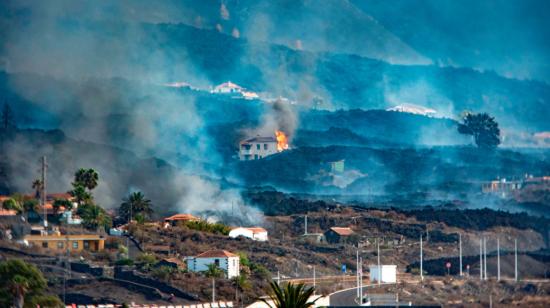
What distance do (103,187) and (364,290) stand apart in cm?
4161

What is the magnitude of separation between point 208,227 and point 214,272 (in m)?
24.2

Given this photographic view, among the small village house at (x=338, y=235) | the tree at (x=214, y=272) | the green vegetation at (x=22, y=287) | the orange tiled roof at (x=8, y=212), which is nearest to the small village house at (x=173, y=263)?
the tree at (x=214, y=272)

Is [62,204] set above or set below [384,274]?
above

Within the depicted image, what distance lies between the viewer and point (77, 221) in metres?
144

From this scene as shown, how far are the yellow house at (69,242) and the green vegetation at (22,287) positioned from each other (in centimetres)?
2302

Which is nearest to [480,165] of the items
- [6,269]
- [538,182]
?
[538,182]

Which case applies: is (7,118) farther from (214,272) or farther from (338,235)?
(214,272)

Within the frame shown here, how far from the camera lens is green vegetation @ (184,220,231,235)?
150 metres

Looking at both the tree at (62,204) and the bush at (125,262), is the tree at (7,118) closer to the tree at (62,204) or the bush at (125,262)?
the tree at (62,204)

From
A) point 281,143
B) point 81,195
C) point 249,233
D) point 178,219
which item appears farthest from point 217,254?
point 281,143

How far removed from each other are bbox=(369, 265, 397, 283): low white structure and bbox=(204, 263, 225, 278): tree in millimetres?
10834

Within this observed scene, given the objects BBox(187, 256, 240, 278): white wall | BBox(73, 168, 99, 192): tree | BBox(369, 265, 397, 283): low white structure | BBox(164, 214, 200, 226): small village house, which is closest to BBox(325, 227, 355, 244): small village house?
BBox(164, 214, 200, 226): small village house

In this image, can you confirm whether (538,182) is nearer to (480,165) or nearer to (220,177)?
(480,165)

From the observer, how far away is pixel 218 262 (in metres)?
130
